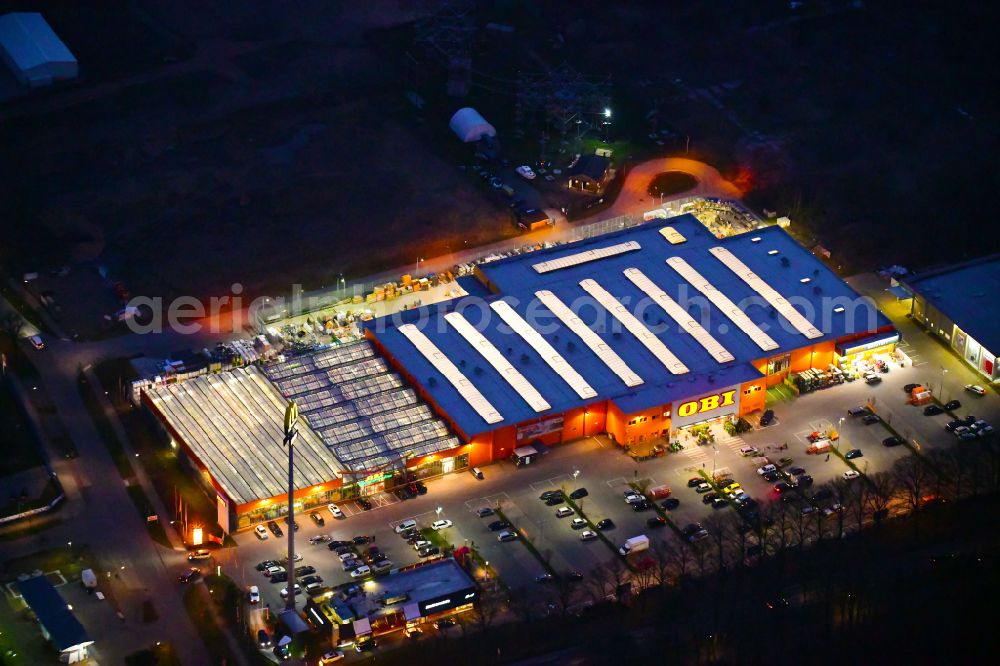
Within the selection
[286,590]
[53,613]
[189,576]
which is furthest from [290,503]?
[53,613]

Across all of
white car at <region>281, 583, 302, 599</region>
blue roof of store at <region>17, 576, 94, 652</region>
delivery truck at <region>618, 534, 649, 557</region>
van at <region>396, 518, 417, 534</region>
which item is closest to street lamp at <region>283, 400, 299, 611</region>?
white car at <region>281, 583, 302, 599</region>

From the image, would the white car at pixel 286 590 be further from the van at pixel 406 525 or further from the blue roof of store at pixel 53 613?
the blue roof of store at pixel 53 613

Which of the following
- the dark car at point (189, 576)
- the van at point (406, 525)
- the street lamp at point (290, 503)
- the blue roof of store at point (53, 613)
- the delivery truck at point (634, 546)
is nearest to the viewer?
the blue roof of store at point (53, 613)

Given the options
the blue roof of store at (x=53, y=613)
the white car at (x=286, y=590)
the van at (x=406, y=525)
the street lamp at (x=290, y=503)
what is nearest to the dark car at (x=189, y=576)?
the white car at (x=286, y=590)

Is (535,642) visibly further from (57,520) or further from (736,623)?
(57,520)

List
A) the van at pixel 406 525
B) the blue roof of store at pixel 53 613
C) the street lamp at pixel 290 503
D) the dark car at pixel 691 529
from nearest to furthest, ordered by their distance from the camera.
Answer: the blue roof of store at pixel 53 613 → the street lamp at pixel 290 503 → the dark car at pixel 691 529 → the van at pixel 406 525

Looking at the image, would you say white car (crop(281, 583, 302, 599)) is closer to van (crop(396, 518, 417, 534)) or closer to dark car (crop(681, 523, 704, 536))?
van (crop(396, 518, 417, 534))
